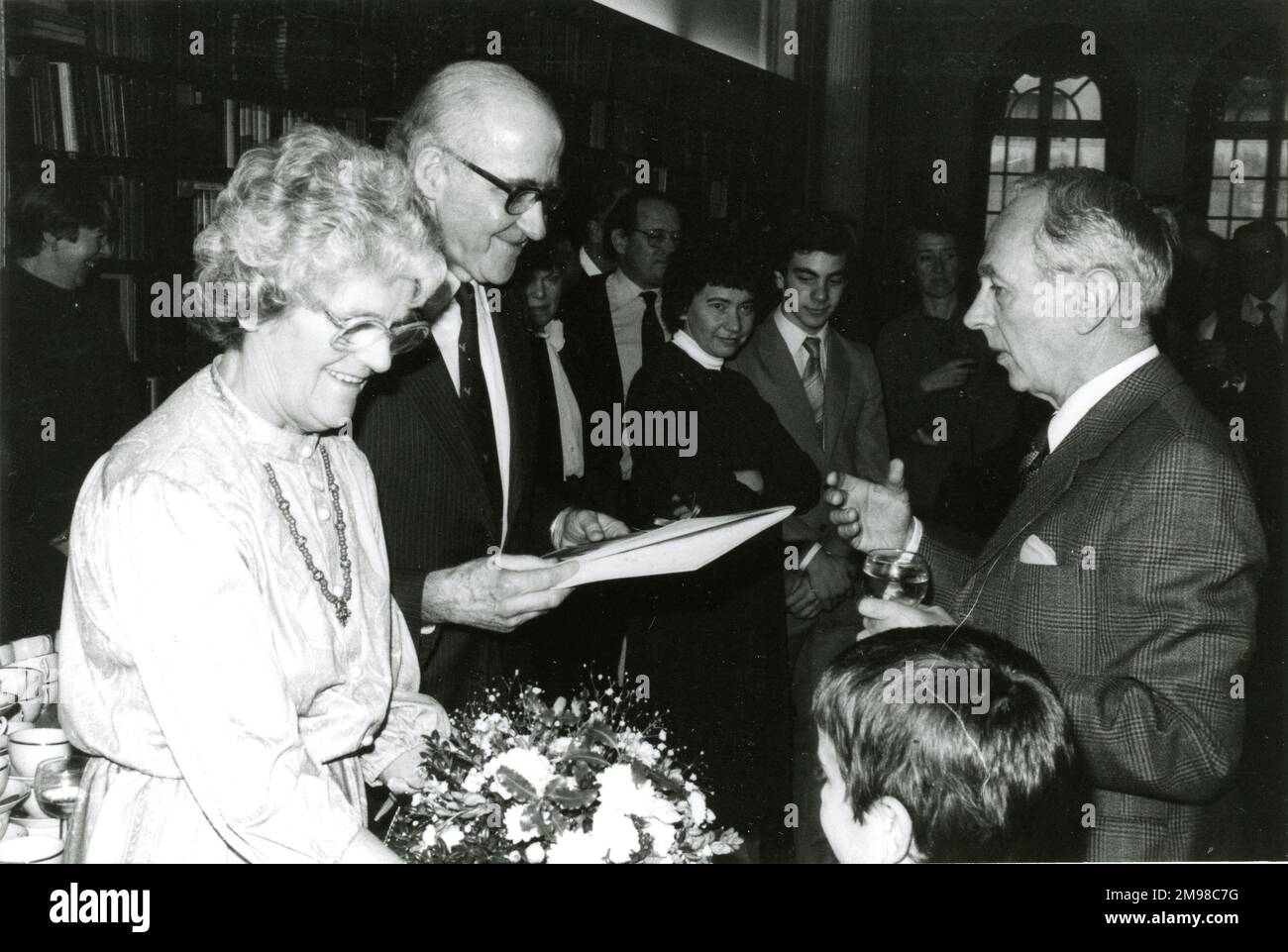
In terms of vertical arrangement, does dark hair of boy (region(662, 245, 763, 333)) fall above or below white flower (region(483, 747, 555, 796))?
above

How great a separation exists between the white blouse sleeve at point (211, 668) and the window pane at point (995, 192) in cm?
562

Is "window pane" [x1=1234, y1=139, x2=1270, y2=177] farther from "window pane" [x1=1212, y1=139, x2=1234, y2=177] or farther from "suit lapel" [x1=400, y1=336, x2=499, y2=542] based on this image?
"suit lapel" [x1=400, y1=336, x2=499, y2=542]

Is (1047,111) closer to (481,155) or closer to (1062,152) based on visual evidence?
(1062,152)

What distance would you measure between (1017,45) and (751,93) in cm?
141

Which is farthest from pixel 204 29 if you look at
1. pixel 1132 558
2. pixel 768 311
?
pixel 1132 558

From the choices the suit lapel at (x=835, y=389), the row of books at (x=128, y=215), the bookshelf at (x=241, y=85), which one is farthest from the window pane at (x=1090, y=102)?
the row of books at (x=128, y=215)

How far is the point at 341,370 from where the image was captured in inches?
64.7

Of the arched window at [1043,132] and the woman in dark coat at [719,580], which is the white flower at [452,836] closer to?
the woman in dark coat at [719,580]

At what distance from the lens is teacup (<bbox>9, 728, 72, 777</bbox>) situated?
6.51ft

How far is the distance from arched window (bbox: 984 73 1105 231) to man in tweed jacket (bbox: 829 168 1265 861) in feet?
11.9

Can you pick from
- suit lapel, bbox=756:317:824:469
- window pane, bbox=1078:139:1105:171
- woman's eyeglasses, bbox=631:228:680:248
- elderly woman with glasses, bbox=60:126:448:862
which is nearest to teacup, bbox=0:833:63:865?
elderly woman with glasses, bbox=60:126:448:862

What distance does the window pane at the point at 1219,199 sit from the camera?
4.38 meters

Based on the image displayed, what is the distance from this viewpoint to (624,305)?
4059mm

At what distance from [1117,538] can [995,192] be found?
4683 millimetres
